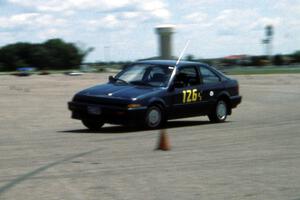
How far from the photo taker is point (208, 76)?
16.7 meters

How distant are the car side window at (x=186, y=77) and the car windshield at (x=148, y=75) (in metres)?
0.29

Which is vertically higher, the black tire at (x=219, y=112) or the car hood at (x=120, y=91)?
the car hood at (x=120, y=91)

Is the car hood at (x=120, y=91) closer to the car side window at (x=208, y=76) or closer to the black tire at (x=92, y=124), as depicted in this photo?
the black tire at (x=92, y=124)

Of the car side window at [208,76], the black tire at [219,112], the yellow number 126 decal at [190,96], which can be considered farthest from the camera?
the black tire at [219,112]

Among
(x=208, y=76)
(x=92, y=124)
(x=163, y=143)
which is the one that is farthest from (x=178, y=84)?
(x=163, y=143)

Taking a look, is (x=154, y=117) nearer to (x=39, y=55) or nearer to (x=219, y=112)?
(x=219, y=112)

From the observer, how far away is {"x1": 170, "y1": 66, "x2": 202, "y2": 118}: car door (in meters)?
15.4

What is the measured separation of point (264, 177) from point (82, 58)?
5486 inches

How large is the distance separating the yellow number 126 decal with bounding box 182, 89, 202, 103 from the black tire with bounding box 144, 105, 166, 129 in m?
0.84

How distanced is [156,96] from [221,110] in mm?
2795

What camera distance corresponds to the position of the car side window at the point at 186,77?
15.7 meters

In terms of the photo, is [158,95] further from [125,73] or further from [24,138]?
[24,138]

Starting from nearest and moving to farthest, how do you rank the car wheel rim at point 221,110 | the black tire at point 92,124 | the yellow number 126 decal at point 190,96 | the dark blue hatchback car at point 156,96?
the dark blue hatchback car at point 156,96
the black tire at point 92,124
the yellow number 126 decal at point 190,96
the car wheel rim at point 221,110

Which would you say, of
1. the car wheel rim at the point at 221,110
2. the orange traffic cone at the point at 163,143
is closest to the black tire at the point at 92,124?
the car wheel rim at the point at 221,110
